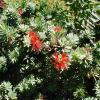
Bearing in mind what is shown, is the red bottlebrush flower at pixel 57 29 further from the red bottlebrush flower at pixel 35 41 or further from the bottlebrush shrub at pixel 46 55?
the red bottlebrush flower at pixel 35 41

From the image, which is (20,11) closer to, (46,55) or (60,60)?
(46,55)

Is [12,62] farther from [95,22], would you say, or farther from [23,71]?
[95,22]

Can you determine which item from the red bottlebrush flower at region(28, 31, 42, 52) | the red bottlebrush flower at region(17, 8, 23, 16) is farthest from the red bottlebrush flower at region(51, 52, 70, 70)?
the red bottlebrush flower at region(17, 8, 23, 16)

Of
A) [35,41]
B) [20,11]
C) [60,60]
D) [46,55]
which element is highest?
[20,11]

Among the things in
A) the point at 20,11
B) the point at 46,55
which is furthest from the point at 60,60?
the point at 20,11

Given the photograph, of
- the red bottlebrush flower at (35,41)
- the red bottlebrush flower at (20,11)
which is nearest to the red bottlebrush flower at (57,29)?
the red bottlebrush flower at (35,41)

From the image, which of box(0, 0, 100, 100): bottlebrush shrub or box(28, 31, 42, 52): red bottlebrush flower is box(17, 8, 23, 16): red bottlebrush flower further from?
box(28, 31, 42, 52): red bottlebrush flower
